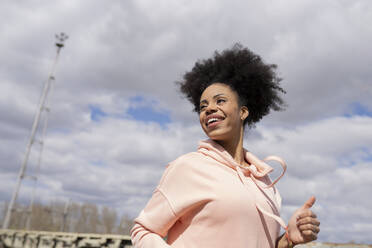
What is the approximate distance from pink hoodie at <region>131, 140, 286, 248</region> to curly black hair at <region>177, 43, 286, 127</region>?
78 cm

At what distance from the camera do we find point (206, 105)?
101 inches

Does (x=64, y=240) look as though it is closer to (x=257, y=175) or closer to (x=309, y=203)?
(x=257, y=175)

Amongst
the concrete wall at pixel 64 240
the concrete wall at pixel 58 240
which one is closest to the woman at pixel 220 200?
the concrete wall at pixel 64 240

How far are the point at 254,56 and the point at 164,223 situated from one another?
180cm

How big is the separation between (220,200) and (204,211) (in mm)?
106

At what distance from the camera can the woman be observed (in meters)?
2.01

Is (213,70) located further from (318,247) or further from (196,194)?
(318,247)

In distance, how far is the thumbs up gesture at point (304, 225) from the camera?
6.88ft

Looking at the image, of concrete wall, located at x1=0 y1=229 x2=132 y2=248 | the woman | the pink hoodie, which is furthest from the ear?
concrete wall, located at x1=0 y1=229 x2=132 y2=248

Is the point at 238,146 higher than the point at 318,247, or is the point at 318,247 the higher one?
the point at 238,146

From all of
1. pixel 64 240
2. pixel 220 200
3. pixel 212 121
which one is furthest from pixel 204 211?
pixel 64 240

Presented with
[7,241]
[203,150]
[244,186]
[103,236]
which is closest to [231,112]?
[203,150]

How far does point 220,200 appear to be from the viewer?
2016 millimetres

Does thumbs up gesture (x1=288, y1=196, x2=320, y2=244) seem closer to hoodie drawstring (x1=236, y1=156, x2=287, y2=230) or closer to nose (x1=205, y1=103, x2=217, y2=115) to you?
hoodie drawstring (x1=236, y1=156, x2=287, y2=230)
